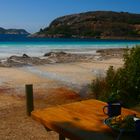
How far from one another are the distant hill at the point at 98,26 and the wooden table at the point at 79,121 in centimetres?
8977

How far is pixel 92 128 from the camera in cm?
357

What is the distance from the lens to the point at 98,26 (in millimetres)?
101125

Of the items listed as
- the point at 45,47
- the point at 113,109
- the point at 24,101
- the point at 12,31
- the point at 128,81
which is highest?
the point at 113,109

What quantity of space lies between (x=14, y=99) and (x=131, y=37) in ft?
281

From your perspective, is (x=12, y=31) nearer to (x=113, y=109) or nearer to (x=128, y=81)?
(x=128, y=81)

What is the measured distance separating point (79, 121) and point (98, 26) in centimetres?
9840

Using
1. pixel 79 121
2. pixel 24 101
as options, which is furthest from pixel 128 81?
pixel 79 121

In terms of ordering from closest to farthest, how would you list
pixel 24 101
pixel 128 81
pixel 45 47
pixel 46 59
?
pixel 128 81 < pixel 24 101 < pixel 46 59 < pixel 45 47

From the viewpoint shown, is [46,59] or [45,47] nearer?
[46,59]

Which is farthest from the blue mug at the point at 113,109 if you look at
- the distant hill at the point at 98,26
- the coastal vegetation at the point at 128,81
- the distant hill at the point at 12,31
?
the distant hill at the point at 12,31

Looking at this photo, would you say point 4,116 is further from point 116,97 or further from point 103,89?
point 116,97

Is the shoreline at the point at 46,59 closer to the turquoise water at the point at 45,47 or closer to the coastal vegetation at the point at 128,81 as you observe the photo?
the turquoise water at the point at 45,47

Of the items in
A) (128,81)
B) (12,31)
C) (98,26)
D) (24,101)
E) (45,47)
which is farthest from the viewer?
(12,31)

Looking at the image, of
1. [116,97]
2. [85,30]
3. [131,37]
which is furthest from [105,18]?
[116,97]
